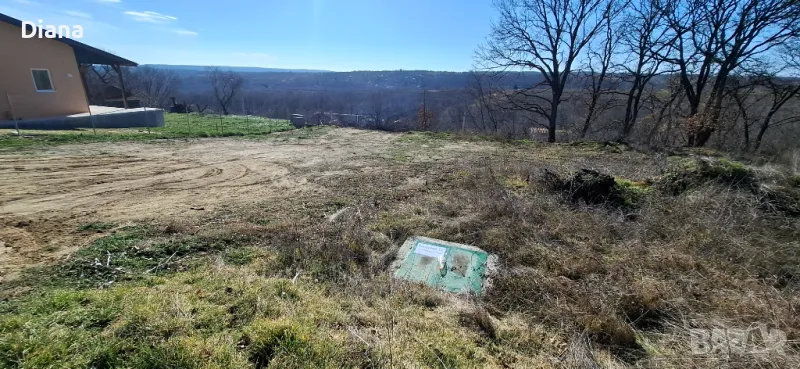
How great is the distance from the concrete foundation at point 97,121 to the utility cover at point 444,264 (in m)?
14.6

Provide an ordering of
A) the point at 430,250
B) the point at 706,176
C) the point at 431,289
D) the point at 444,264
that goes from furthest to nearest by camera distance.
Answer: the point at 706,176
the point at 430,250
the point at 444,264
the point at 431,289

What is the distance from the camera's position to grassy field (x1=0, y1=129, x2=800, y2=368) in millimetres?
2104

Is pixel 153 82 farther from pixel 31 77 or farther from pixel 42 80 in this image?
pixel 31 77

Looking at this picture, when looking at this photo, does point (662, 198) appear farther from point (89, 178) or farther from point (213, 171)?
point (89, 178)

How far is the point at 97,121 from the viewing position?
46.5 ft

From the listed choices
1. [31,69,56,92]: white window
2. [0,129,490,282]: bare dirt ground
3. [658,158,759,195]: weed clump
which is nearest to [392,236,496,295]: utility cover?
[0,129,490,282]: bare dirt ground

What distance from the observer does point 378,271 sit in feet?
11.7

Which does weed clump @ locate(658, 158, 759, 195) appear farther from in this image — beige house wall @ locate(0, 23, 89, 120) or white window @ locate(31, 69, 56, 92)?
white window @ locate(31, 69, 56, 92)

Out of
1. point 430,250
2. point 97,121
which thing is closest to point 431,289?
point 430,250

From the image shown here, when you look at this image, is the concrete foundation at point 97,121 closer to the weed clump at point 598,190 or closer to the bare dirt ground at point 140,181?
the bare dirt ground at point 140,181

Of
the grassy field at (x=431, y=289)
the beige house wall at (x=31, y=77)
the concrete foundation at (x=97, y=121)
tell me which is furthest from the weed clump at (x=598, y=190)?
the beige house wall at (x=31, y=77)

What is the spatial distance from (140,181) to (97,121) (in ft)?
37.1

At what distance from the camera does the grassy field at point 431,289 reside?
2.10m

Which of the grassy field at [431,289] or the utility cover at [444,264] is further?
the utility cover at [444,264]
